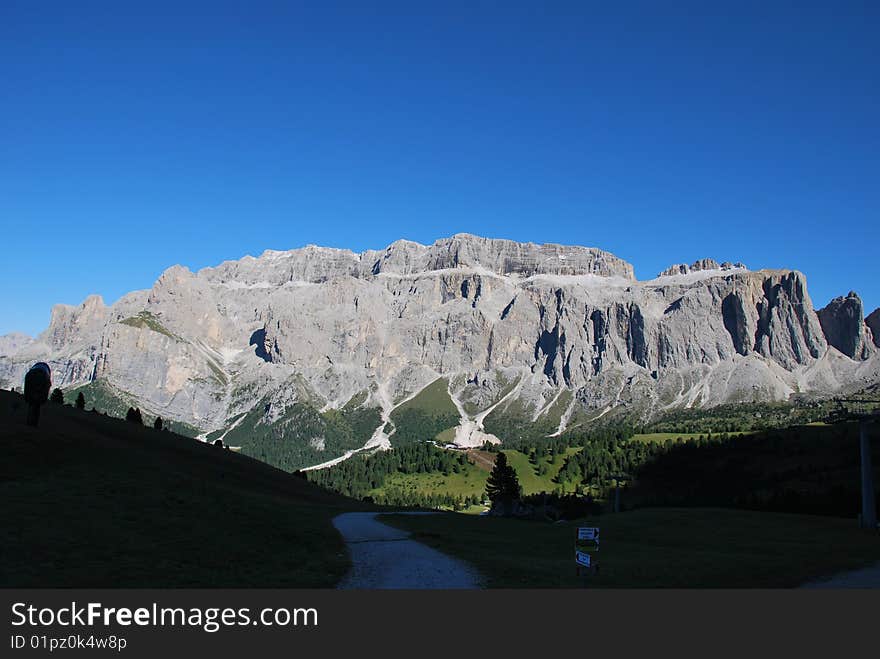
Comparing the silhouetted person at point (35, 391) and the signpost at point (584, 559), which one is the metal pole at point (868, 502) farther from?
the silhouetted person at point (35, 391)

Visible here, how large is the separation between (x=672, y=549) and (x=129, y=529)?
1520 inches

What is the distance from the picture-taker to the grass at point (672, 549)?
1261 inches

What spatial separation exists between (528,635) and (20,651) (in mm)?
15114

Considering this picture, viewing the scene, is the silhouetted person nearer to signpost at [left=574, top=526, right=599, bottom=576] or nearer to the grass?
the grass

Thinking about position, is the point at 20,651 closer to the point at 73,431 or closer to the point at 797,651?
the point at 797,651

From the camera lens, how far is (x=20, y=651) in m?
18.0

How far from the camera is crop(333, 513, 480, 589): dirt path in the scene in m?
28.5

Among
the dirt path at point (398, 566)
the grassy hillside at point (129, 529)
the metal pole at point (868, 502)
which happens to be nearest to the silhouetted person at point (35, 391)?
the grassy hillside at point (129, 529)

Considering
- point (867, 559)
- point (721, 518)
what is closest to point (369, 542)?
point (867, 559)

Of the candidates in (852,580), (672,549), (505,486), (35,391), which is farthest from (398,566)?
(505,486)

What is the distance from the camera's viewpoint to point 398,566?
110 feet

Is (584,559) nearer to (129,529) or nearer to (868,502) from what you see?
(129,529)

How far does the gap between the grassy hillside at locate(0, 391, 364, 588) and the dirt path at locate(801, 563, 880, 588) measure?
23948mm

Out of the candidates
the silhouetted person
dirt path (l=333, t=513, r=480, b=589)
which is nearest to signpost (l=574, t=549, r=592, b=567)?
dirt path (l=333, t=513, r=480, b=589)
